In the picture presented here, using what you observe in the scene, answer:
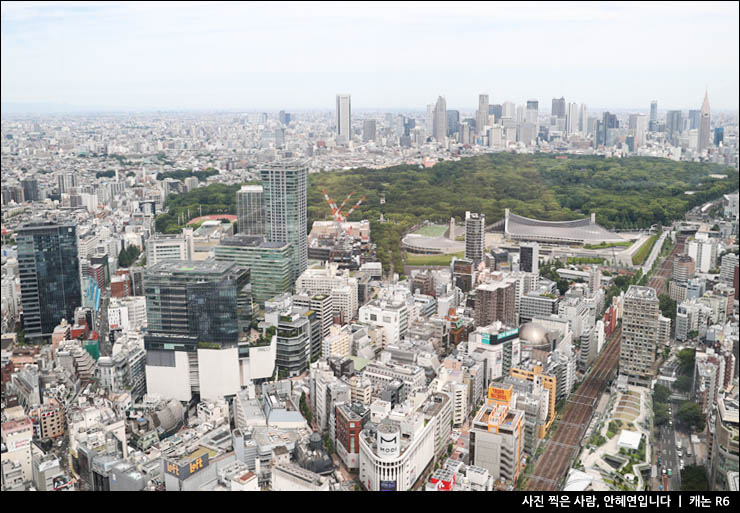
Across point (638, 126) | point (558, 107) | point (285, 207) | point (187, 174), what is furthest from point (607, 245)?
point (187, 174)

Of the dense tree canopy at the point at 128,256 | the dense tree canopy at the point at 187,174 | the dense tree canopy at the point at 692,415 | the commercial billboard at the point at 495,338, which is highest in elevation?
the dense tree canopy at the point at 187,174

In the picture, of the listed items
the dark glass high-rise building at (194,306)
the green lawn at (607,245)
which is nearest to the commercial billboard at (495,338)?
the dark glass high-rise building at (194,306)

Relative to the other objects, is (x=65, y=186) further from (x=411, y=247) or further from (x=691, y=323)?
(x=691, y=323)

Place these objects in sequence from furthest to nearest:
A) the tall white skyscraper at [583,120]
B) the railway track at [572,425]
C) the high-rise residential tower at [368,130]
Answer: the high-rise residential tower at [368,130]
the tall white skyscraper at [583,120]
the railway track at [572,425]

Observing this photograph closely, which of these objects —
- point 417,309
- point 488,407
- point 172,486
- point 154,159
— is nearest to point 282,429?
point 172,486

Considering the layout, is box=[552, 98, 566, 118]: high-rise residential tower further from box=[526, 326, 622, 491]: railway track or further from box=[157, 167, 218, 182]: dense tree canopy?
box=[157, 167, 218, 182]: dense tree canopy

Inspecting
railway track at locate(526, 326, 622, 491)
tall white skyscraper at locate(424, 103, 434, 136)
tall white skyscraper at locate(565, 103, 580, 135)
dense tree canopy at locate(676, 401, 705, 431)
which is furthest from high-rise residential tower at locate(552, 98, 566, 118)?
dense tree canopy at locate(676, 401, 705, 431)

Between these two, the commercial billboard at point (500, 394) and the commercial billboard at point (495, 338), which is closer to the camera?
the commercial billboard at point (500, 394)

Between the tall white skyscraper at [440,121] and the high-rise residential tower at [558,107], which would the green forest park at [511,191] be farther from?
the high-rise residential tower at [558,107]
